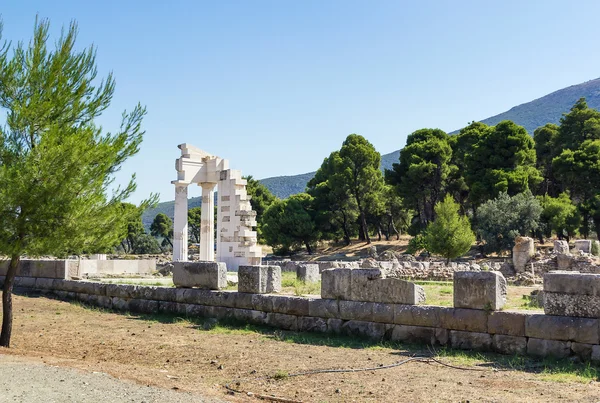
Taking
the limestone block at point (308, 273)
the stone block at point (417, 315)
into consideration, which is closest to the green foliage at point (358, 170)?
the limestone block at point (308, 273)

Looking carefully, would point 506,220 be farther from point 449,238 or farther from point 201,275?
point 201,275

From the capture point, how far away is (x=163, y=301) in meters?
14.7

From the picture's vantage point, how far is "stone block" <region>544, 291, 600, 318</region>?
28.5 ft

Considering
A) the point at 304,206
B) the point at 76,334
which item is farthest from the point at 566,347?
the point at 304,206

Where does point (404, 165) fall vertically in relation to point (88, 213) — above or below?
above

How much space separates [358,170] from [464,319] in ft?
151

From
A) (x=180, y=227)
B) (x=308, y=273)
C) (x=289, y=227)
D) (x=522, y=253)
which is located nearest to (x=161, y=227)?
(x=289, y=227)

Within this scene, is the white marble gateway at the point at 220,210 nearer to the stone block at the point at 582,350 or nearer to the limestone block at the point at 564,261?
the limestone block at the point at 564,261

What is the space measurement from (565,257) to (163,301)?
58.2 feet

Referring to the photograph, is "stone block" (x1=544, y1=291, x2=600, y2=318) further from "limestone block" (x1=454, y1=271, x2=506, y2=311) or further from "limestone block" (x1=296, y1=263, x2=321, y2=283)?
"limestone block" (x1=296, y1=263, x2=321, y2=283)

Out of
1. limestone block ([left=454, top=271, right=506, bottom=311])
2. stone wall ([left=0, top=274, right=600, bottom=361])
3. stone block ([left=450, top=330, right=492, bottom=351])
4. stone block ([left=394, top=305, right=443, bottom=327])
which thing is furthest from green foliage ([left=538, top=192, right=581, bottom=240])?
stone block ([left=450, top=330, right=492, bottom=351])

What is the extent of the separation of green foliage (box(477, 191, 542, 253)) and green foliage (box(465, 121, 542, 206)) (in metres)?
4.11

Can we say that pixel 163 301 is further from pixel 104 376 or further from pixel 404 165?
pixel 404 165

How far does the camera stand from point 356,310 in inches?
437
